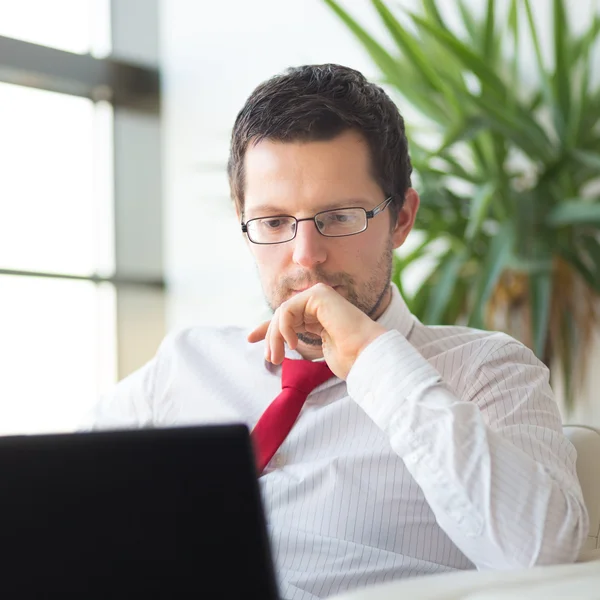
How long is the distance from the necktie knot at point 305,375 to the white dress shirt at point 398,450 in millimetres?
27

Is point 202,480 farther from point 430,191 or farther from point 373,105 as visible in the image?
point 430,191

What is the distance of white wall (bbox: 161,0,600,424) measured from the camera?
410 cm

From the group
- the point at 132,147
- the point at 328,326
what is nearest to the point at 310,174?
the point at 328,326

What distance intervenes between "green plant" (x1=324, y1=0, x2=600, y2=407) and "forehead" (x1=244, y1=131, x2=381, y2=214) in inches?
45.2

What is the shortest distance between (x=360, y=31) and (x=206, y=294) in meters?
1.99

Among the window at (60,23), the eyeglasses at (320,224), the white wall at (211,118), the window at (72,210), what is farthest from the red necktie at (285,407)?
the window at (60,23)

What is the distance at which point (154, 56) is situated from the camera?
185 inches

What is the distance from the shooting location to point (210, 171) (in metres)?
4.35

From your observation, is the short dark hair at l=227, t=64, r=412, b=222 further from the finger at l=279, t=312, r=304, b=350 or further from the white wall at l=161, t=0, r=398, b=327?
the white wall at l=161, t=0, r=398, b=327

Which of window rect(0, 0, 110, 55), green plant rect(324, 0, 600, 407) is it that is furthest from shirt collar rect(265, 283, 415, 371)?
window rect(0, 0, 110, 55)

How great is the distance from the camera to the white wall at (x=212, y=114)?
13.5 feet

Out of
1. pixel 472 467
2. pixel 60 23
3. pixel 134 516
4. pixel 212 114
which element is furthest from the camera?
pixel 212 114

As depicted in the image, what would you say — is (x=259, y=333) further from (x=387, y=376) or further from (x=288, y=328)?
(x=387, y=376)

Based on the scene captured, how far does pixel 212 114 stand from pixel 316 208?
3160 millimetres
